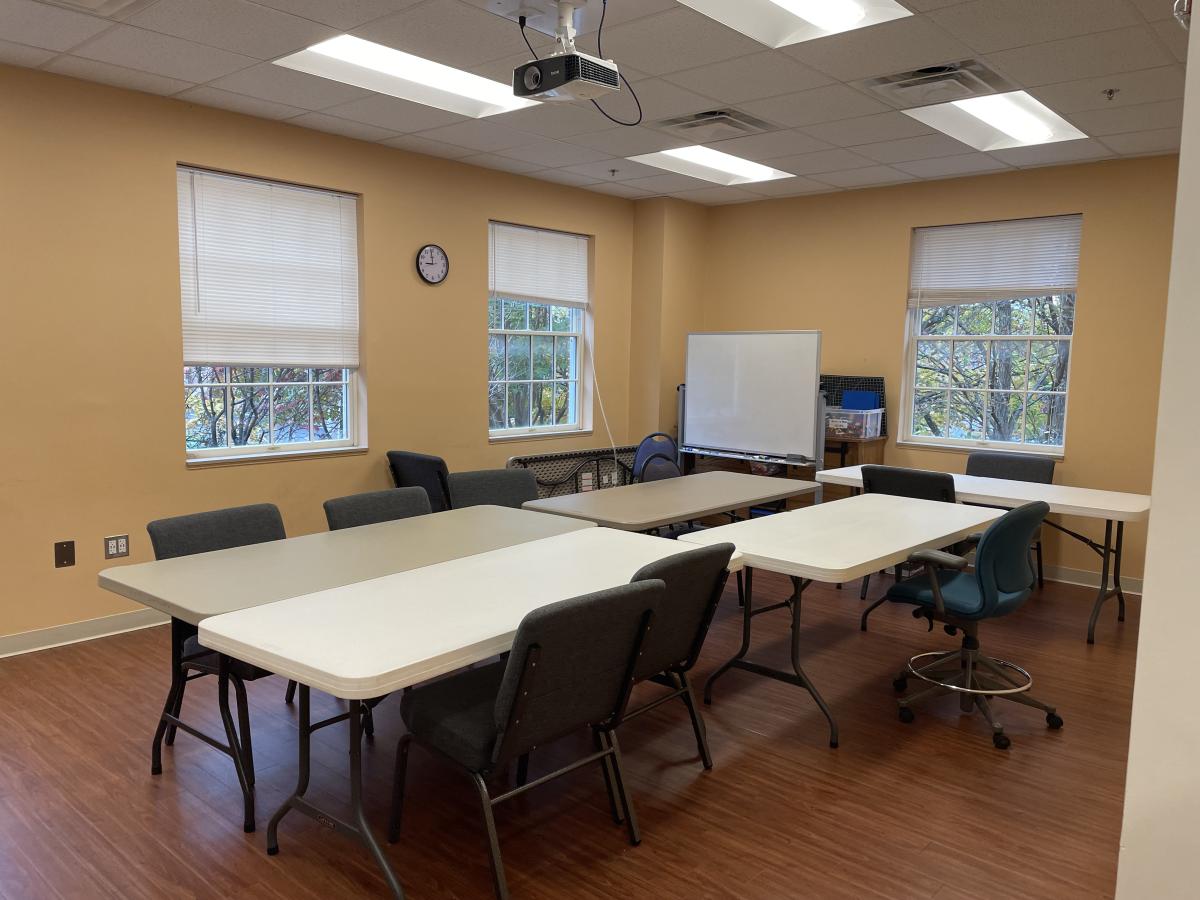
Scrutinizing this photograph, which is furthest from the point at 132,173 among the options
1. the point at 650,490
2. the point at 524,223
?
the point at 650,490

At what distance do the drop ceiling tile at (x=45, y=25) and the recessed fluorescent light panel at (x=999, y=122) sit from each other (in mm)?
3888

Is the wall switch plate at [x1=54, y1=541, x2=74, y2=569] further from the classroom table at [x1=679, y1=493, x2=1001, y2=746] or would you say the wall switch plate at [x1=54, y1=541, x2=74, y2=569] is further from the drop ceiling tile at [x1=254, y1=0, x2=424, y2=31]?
the classroom table at [x1=679, y1=493, x2=1001, y2=746]

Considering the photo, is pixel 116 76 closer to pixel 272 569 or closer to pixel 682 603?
pixel 272 569

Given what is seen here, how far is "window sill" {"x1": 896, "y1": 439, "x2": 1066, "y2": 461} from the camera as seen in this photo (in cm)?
595

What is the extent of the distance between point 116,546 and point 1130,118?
5.78 m

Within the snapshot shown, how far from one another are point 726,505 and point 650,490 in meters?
0.60

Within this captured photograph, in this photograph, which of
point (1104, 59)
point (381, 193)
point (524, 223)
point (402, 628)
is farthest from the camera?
point (524, 223)

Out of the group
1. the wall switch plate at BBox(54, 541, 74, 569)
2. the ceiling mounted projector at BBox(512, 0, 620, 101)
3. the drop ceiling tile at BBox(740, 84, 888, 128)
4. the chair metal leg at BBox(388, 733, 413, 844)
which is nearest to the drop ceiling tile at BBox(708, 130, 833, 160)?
the drop ceiling tile at BBox(740, 84, 888, 128)

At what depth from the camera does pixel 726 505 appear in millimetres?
4371

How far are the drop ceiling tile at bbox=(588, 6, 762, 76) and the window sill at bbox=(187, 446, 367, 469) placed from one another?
9.42 feet

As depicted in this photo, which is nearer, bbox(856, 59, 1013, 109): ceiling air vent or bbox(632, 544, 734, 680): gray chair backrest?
bbox(632, 544, 734, 680): gray chair backrest

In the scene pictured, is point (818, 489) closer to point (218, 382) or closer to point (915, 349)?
point (915, 349)

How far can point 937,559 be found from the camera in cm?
333

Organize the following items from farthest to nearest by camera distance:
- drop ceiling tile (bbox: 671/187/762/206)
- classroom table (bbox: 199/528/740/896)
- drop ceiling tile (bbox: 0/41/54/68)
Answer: drop ceiling tile (bbox: 671/187/762/206) < drop ceiling tile (bbox: 0/41/54/68) < classroom table (bbox: 199/528/740/896)
